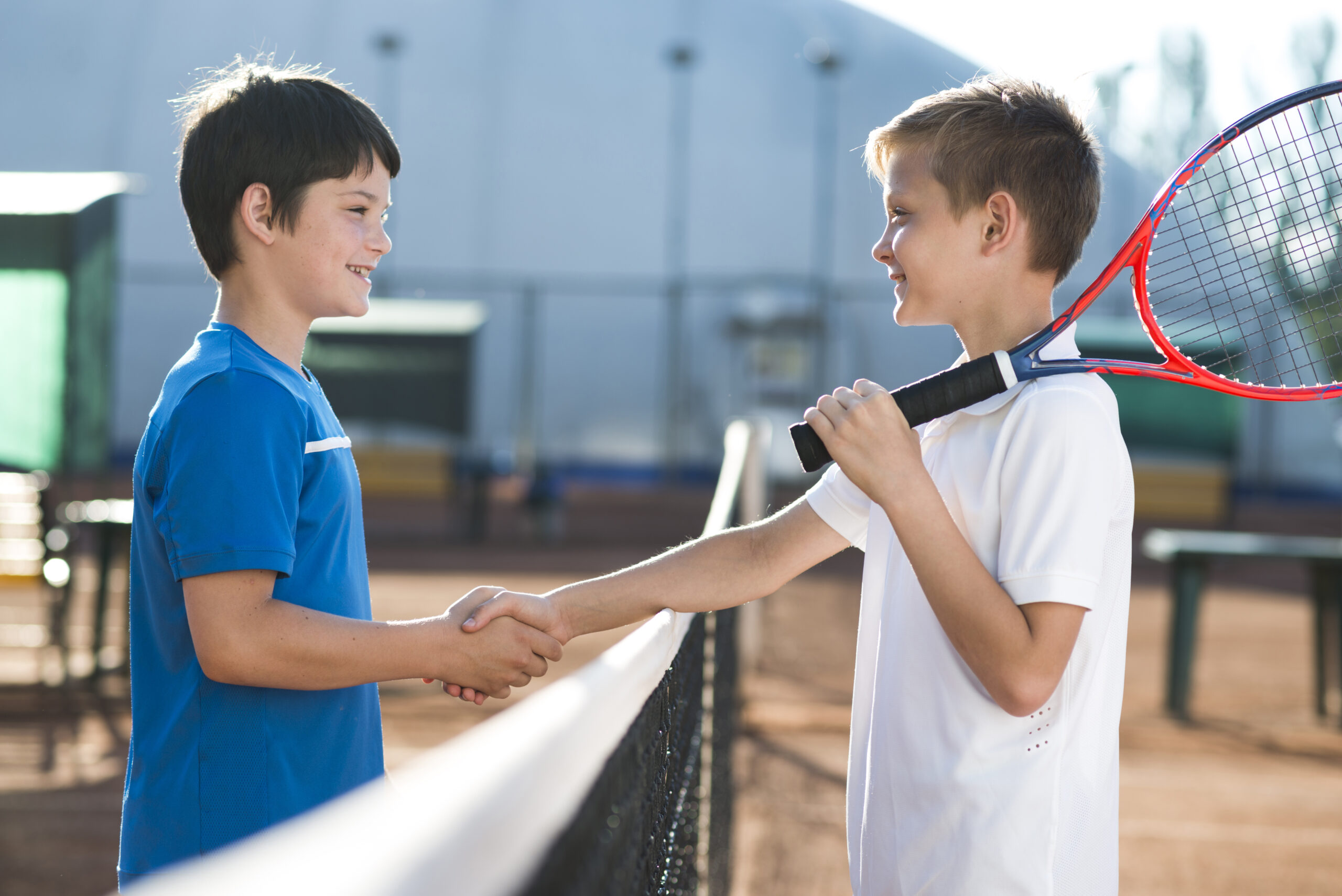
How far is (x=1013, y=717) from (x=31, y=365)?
705 centimetres

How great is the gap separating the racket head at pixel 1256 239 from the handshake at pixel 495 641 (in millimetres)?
917

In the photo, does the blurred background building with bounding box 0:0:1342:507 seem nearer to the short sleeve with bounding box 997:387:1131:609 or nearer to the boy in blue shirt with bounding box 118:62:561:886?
the boy in blue shirt with bounding box 118:62:561:886

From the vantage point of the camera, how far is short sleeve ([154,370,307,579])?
1322mm

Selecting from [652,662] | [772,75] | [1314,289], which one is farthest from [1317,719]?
[772,75]

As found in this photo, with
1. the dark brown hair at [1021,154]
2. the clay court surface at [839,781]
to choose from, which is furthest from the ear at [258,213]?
the clay court surface at [839,781]

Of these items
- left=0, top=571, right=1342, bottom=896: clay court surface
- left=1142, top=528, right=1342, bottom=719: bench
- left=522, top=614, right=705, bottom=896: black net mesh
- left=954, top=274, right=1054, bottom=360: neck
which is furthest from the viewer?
left=1142, top=528, right=1342, bottom=719: bench

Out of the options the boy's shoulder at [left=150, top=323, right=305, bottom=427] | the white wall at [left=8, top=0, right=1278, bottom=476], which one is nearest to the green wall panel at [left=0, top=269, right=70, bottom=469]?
the boy's shoulder at [left=150, top=323, right=305, bottom=427]

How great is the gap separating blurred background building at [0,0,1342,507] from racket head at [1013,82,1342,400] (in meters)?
16.6

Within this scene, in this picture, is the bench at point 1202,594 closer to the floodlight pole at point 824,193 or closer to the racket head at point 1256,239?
the racket head at point 1256,239

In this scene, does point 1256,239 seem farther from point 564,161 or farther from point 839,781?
point 564,161

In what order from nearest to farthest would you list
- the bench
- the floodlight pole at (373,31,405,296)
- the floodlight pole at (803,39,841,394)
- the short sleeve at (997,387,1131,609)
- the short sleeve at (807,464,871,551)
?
1. the short sleeve at (997,387,1131,609)
2. the short sleeve at (807,464,871,551)
3. the bench
4. the floodlight pole at (803,39,841,394)
5. the floodlight pole at (373,31,405,296)

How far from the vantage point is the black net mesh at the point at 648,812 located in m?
0.80

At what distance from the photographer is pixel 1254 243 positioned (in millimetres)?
2164

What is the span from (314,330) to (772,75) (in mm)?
12689
